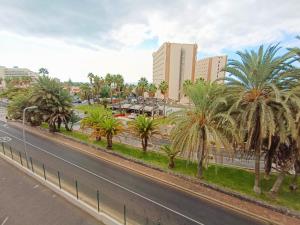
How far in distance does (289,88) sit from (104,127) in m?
20.5

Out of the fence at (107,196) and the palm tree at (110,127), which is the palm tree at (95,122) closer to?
the palm tree at (110,127)

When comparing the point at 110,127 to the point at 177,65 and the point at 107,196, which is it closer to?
the point at 107,196

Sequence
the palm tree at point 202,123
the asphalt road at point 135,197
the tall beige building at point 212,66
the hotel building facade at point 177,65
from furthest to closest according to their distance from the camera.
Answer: the tall beige building at point 212,66, the hotel building facade at point 177,65, the palm tree at point 202,123, the asphalt road at point 135,197

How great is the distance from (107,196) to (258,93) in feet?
48.7

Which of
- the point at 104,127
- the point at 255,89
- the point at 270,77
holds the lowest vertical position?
the point at 104,127

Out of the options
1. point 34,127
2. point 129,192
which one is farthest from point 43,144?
point 129,192

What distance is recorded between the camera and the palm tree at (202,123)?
16.7 meters

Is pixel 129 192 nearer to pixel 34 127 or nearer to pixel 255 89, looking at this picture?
pixel 255 89

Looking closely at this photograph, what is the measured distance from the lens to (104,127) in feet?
84.8

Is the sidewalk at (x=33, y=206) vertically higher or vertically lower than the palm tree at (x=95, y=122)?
lower

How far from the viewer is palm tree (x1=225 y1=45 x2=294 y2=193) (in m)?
14.4

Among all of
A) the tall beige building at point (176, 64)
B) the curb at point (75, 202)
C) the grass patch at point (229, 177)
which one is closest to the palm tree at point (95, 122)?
the grass patch at point (229, 177)

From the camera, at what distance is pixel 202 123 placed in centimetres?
1761

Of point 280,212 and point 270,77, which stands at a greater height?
point 270,77
